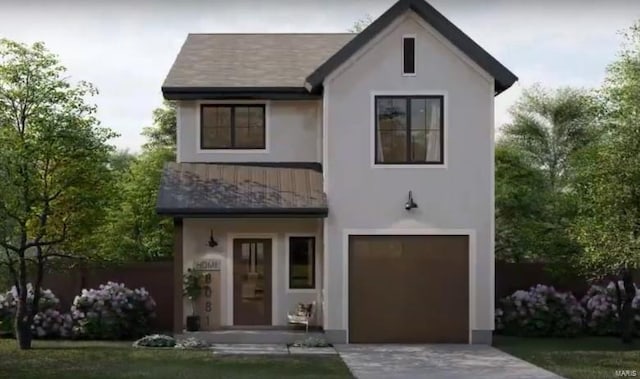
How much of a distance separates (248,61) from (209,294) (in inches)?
229

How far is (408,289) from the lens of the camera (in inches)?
726

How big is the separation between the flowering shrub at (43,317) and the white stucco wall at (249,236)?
3.13 meters

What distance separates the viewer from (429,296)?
1844 cm

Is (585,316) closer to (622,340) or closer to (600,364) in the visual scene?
(622,340)

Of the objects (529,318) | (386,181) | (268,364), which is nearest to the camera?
(268,364)

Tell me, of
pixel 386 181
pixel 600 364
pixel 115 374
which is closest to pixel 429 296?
pixel 386 181

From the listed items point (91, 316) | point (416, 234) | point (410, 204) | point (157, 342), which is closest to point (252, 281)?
point (157, 342)

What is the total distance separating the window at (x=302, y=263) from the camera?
1950 centimetres

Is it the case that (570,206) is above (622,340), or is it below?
above

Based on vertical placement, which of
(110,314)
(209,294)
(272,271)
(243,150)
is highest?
(243,150)

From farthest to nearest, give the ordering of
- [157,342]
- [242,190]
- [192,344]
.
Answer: [242,190]
[157,342]
[192,344]

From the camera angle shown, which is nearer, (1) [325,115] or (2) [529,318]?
(1) [325,115]

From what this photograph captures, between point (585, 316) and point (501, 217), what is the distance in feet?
28.0

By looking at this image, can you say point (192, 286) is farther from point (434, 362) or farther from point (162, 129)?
point (162, 129)
